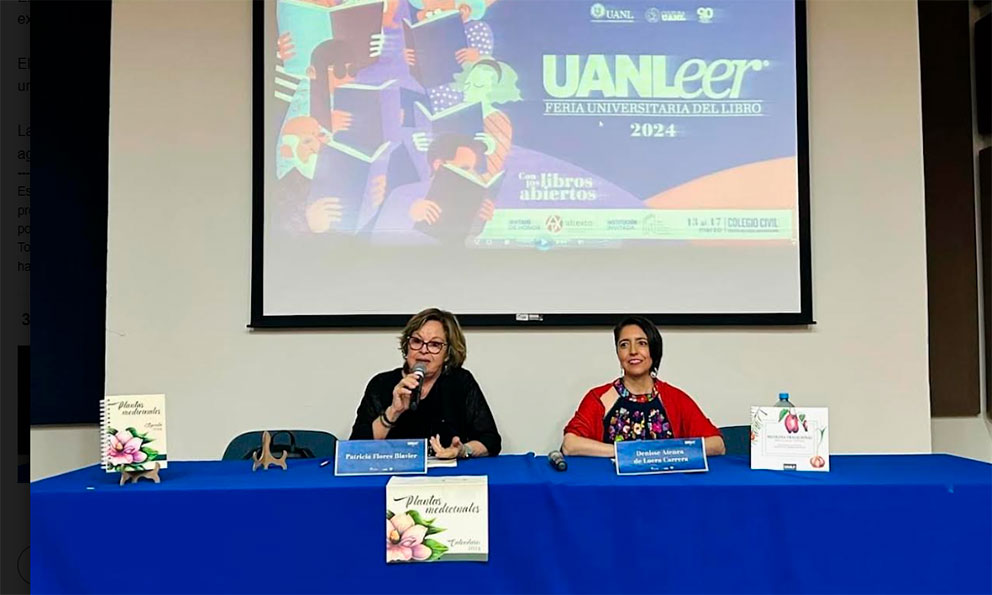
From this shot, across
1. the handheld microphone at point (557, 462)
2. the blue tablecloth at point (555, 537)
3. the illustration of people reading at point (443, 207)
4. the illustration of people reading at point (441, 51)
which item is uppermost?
the illustration of people reading at point (441, 51)

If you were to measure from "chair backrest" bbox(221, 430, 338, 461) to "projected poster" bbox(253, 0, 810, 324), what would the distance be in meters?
0.64

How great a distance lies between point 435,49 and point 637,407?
67.2 inches

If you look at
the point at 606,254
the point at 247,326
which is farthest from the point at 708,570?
the point at 247,326

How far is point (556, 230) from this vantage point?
3039mm

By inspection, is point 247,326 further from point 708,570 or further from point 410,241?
point 708,570

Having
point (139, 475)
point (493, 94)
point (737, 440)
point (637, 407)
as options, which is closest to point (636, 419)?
point (637, 407)

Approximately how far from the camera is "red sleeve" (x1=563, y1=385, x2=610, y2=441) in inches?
88.1

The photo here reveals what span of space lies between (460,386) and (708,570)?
0.99 metres

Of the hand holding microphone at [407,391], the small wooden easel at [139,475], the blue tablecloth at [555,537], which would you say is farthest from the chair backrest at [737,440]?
the small wooden easel at [139,475]

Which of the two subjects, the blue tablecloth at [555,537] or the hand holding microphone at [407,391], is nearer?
the blue tablecloth at [555,537]

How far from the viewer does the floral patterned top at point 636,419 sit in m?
2.27

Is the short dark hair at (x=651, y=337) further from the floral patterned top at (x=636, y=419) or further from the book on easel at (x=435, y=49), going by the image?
the book on easel at (x=435, y=49)

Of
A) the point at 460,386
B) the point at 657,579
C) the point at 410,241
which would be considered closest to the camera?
the point at 657,579

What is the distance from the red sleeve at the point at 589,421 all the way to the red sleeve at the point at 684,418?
Answer: 0.68 feet
